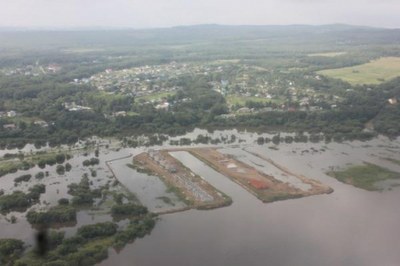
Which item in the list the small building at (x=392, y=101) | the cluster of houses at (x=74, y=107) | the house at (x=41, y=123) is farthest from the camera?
the small building at (x=392, y=101)

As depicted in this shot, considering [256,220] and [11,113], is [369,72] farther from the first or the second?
[256,220]

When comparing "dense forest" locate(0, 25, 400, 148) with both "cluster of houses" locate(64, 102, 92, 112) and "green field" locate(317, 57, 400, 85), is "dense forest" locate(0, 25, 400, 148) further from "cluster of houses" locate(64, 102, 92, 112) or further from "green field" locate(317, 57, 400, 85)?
"green field" locate(317, 57, 400, 85)

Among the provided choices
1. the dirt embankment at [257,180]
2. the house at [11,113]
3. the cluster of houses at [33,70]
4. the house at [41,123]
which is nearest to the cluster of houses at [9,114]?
the house at [11,113]

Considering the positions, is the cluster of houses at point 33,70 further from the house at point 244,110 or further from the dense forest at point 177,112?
the house at point 244,110

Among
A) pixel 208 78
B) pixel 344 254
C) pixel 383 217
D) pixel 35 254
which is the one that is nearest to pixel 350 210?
pixel 383 217

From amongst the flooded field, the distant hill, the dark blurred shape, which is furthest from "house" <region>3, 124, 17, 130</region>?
the distant hill

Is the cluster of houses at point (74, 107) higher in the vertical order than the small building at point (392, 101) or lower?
lower

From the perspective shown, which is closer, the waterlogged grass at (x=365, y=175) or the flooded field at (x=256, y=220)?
the flooded field at (x=256, y=220)
